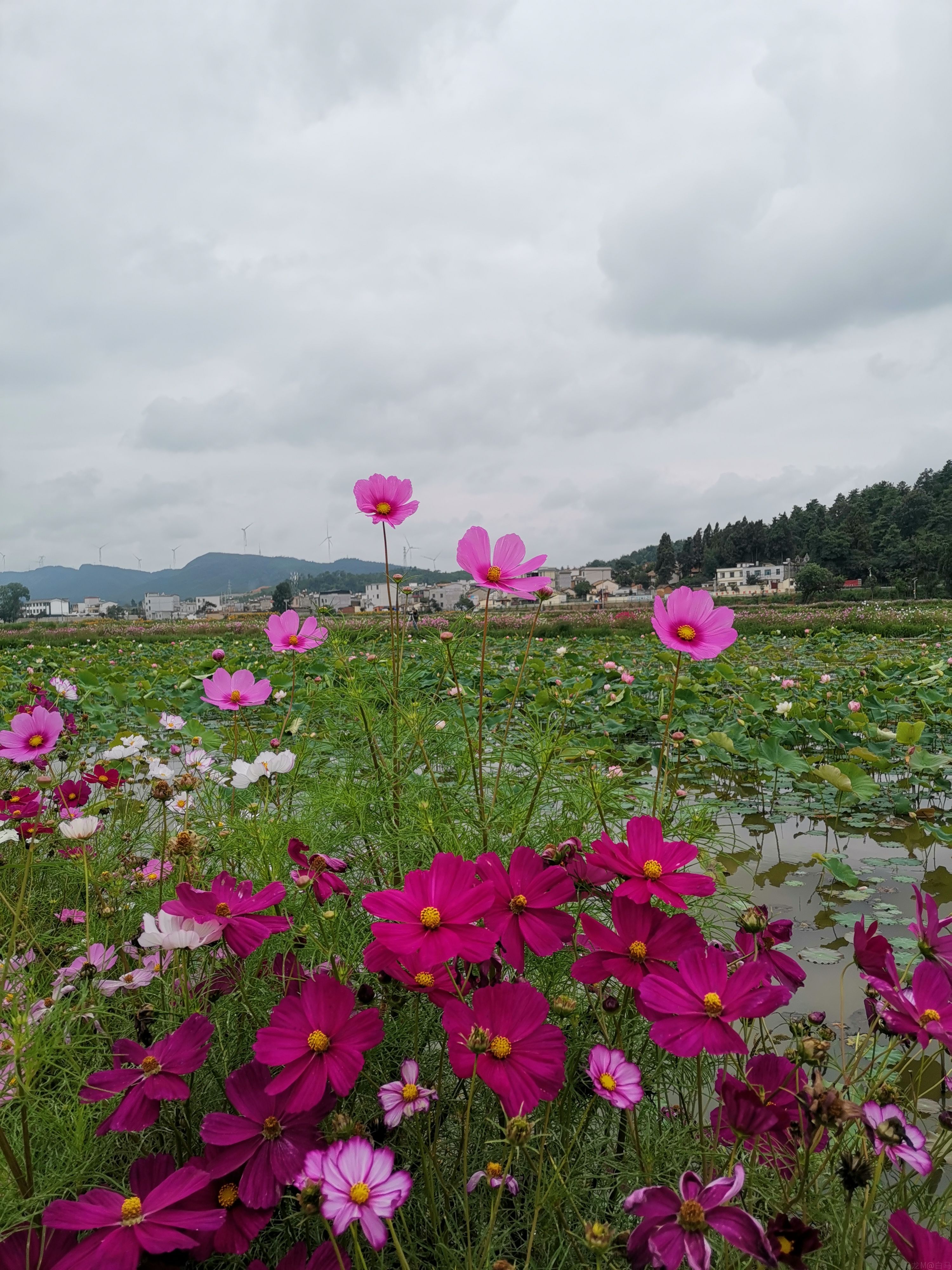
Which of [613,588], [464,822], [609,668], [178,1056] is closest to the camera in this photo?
[178,1056]

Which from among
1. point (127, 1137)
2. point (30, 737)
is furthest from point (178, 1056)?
point (30, 737)

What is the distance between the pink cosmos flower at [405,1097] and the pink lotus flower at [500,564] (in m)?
0.66

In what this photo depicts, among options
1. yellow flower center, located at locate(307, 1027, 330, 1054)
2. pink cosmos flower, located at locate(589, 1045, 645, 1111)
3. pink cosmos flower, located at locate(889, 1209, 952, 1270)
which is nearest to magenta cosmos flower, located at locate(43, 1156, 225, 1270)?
yellow flower center, located at locate(307, 1027, 330, 1054)

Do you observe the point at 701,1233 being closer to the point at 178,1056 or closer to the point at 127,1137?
the point at 178,1056

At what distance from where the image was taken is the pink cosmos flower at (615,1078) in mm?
682

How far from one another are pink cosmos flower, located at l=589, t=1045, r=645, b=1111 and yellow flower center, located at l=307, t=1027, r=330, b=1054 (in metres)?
0.26

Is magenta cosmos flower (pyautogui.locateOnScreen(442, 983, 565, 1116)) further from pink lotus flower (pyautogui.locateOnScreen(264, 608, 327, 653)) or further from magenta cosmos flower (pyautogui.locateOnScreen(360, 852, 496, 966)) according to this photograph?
pink lotus flower (pyautogui.locateOnScreen(264, 608, 327, 653))

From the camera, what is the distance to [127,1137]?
0.85m

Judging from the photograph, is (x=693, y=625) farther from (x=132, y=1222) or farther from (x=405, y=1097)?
(x=132, y=1222)

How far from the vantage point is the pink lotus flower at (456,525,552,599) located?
3.67 feet

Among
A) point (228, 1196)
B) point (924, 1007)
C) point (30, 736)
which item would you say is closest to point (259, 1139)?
point (228, 1196)

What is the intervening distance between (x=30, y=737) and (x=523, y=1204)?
1116 millimetres

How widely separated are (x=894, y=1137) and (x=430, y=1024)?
0.63m

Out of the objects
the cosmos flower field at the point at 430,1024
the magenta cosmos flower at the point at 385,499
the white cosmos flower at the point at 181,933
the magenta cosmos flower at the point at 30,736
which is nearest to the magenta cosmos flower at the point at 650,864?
the cosmos flower field at the point at 430,1024
